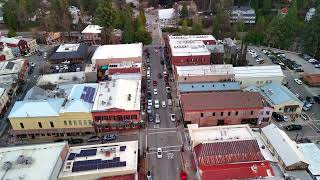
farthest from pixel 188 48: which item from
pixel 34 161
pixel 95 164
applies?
pixel 34 161

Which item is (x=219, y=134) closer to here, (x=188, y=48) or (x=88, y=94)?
(x=88, y=94)

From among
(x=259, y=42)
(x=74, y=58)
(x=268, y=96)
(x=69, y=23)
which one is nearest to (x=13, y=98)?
(x=74, y=58)

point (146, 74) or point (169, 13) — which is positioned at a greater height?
point (169, 13)

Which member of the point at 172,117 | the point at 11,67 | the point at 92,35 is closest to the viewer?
the point at 172,117

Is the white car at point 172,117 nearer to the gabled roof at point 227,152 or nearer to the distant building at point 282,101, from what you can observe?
the gabled roof at point 227,152

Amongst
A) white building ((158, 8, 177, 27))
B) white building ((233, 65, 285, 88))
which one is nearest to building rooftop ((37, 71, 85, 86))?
white building ((233, 65, 285, 88))

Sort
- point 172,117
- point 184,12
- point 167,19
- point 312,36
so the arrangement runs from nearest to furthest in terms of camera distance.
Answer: point 172,117
point 312,36
point 167,19
point 184,12

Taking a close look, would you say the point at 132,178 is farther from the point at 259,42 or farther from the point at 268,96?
the point at 259,42

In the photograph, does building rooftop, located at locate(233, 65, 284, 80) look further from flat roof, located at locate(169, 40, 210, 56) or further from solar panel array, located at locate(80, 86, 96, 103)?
solar panel array, located at locate(80, 86, 96, 103)
